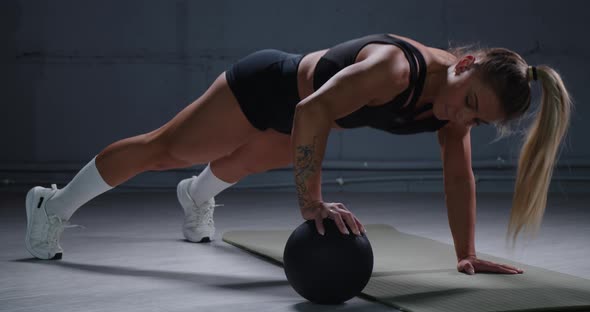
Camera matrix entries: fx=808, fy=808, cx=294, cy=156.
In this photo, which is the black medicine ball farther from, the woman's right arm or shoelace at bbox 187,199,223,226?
shoelace at bbox 187,199,223,226

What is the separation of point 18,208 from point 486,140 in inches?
144

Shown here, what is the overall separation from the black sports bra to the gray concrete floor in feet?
2.09

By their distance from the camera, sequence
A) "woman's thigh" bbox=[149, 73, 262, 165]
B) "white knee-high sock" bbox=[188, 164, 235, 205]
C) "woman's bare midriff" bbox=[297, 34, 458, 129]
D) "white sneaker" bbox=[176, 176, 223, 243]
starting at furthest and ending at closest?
"white sneaker" bbox=[176, 176, 223, 243], "white knee-high sock" bbox=[188, 164, 235, 205], "woman's thigh" bbox=[149, 73, 262, 165], "woman's bare midriff" bbox=[297, 34, 458, 129]

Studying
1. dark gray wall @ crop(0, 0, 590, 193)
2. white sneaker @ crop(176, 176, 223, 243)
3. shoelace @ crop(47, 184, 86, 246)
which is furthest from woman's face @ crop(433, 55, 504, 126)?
dark gray wall @ crop(0, 0, 590, 193)

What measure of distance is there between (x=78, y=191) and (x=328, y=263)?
1372mm

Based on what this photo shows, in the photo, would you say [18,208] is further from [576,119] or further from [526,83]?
[576,119]

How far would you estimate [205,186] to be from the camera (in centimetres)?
373

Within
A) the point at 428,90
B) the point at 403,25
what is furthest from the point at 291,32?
the point at 428,90

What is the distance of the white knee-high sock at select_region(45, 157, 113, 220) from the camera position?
10.6 feet

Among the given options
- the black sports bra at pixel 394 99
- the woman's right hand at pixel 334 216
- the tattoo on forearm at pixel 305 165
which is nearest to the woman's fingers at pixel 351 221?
the woman's right hand at pixel 334 216

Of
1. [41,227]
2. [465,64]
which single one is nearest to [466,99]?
[465,64]

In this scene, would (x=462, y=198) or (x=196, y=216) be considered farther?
(x=196, y=216)

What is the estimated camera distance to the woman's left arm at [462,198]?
2910 mm

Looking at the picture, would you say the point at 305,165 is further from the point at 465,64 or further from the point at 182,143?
the point at 182,143
